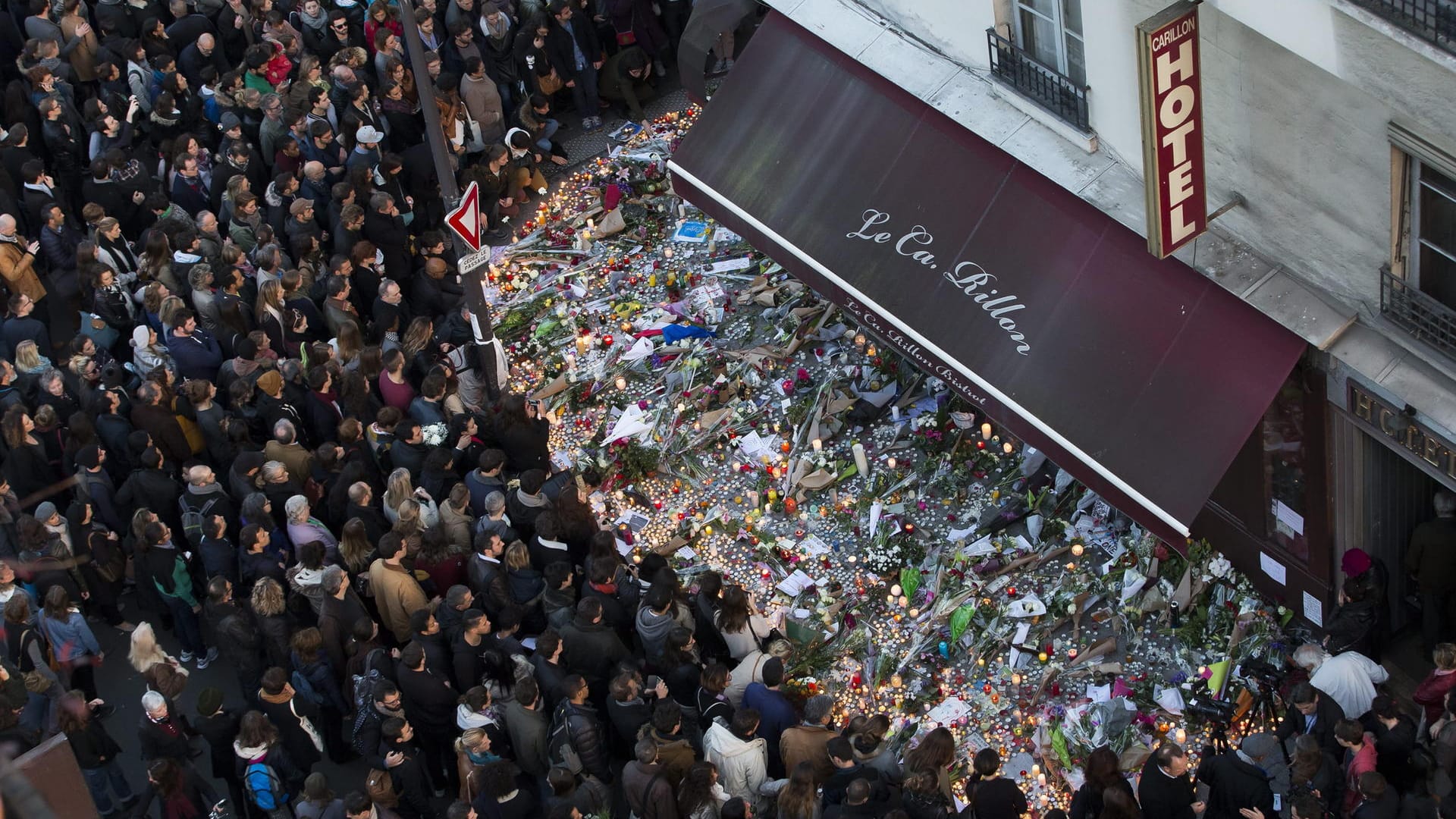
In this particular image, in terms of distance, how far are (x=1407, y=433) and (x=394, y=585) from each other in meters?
6.69

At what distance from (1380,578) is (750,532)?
4968mm

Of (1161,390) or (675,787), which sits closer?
(675,787)

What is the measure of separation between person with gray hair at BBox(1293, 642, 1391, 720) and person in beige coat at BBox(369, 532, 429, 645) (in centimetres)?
601

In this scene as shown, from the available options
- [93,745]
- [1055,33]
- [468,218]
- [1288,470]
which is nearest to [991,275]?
[1055,33]

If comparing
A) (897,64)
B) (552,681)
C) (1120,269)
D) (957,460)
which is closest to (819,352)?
(957,460)

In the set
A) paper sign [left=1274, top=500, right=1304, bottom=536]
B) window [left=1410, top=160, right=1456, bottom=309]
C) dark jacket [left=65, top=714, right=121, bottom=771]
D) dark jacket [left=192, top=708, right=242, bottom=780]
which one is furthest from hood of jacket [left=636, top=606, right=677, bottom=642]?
window [left=1410, top=160, right=1456, bottom=309]

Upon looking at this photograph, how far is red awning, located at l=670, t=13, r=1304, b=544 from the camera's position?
11.1 m

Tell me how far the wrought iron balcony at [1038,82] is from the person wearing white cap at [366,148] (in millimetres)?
6505

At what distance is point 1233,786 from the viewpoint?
32.9ft

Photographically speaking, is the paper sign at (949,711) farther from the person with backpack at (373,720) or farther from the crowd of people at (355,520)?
the person with backpack at (373,720)

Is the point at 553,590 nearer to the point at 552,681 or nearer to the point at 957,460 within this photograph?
the point at 552,681

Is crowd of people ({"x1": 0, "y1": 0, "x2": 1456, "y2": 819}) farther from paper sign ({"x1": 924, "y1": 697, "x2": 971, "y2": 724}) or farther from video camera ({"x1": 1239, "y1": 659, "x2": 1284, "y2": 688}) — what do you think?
paper sign ({"x1": 924, "y1": 697, "x2": 971, "y2": 724})

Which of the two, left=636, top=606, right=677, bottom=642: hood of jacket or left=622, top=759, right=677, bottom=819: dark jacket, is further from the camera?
left=636, top=606, right=677, bottom=642: hood of jacket

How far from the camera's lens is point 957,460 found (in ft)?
46.1
